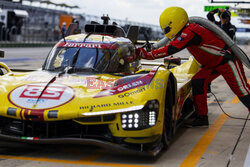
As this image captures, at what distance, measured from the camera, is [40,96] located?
5.20m

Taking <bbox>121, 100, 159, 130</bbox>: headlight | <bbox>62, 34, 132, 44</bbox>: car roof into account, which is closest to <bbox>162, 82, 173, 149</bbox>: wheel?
<bbox>121, 100, 159, 130</bbox>: headlight

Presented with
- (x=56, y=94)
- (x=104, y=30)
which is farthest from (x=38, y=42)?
(x=56, y=94)

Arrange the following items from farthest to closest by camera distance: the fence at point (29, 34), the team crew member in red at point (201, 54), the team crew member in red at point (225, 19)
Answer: the fence at point (29, 34) → the team crew member in red at point (225, 19) → the team crew member in red at point (201, 54)

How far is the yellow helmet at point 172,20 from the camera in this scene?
679cm

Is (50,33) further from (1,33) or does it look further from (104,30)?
(104,30)

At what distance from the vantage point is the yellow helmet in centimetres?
679

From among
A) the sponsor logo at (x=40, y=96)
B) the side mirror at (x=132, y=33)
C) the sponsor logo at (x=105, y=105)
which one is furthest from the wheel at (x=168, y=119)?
the side mirror at (x=132, y=33)

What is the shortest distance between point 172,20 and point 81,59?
4.60 feet

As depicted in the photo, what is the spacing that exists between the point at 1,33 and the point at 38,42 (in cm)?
489

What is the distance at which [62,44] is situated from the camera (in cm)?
699

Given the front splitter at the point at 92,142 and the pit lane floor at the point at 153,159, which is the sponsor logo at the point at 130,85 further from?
the pit lane floor at the point at 153,159

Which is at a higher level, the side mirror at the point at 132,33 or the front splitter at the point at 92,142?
the side mirror at the point at 132,33

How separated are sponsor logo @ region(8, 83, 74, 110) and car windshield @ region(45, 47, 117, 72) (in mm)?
1084

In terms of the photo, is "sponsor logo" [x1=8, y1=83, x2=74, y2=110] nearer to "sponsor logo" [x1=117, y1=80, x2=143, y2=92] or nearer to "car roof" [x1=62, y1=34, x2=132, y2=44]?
"sponsor logo" [x1=117, y1=80, x2=143, y2=92]
